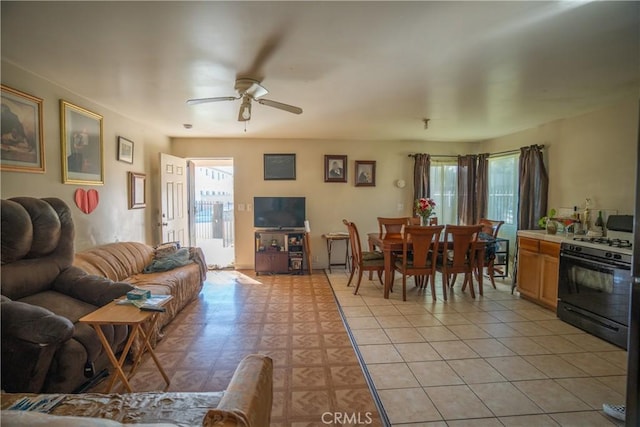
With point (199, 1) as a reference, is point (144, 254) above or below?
below

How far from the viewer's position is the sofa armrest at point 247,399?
3.01ft

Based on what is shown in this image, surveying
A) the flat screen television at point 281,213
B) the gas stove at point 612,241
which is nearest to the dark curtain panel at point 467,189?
the gas stove at point 612,241

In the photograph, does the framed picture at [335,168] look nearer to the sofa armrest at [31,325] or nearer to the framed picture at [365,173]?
the framed picture at [365,173]

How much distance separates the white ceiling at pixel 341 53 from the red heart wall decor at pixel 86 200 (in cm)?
101

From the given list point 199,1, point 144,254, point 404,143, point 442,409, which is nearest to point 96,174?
point 144,254

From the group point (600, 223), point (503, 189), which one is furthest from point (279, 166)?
point (600, 223)

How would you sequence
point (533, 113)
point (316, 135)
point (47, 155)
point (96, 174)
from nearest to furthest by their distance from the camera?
point (47, 155)
point (96, 174)
point (533, 113)
point (316, 135)

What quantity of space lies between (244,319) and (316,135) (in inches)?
128

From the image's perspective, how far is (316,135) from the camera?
209 inches

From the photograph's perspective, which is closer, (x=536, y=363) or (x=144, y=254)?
(x=536, y=363)

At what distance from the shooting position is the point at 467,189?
18.9 ft

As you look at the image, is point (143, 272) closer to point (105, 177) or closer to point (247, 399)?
point (105, 177)

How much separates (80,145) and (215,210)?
172 inches

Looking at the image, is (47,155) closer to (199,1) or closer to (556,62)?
(199,1)
